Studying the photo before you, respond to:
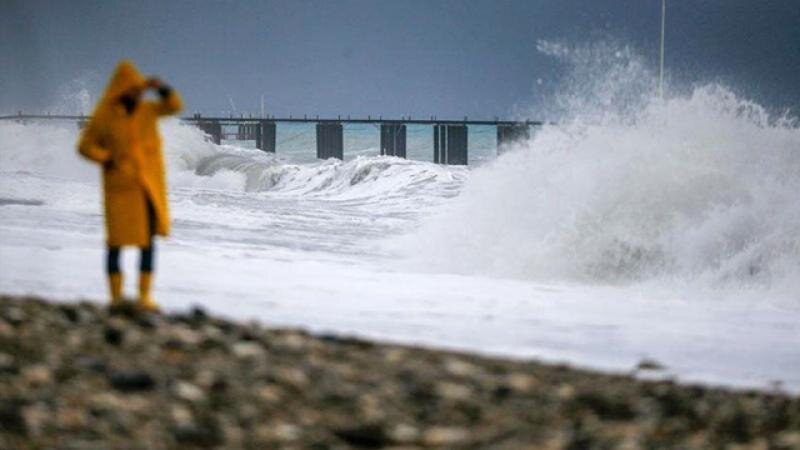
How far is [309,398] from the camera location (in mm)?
5258

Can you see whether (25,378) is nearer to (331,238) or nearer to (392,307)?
(392,307)

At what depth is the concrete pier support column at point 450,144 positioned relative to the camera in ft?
243

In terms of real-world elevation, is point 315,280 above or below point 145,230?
below

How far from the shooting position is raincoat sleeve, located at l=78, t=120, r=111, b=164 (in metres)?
6.99

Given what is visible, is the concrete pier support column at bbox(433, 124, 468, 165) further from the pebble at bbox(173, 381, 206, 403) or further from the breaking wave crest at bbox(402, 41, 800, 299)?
the pebble at bbox(173, 381, 206, 403)

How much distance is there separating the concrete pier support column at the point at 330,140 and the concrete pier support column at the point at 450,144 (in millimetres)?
8668

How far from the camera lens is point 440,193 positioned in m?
34.1

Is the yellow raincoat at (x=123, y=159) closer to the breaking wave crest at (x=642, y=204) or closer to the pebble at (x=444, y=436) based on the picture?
the pebble at (x=444, y=436)

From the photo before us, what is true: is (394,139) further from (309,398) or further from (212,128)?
(309,398)

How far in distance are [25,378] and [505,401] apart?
2054 mm

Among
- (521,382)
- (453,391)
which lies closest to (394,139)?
(521,382)

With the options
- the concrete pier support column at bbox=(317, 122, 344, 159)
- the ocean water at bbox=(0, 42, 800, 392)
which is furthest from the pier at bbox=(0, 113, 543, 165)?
the ocean water at bbox=(0, 42, 800, 392)

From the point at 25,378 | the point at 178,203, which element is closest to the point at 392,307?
the point at 25,378

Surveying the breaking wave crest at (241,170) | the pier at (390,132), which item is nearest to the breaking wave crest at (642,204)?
the breaking wave crest at (241,170)
